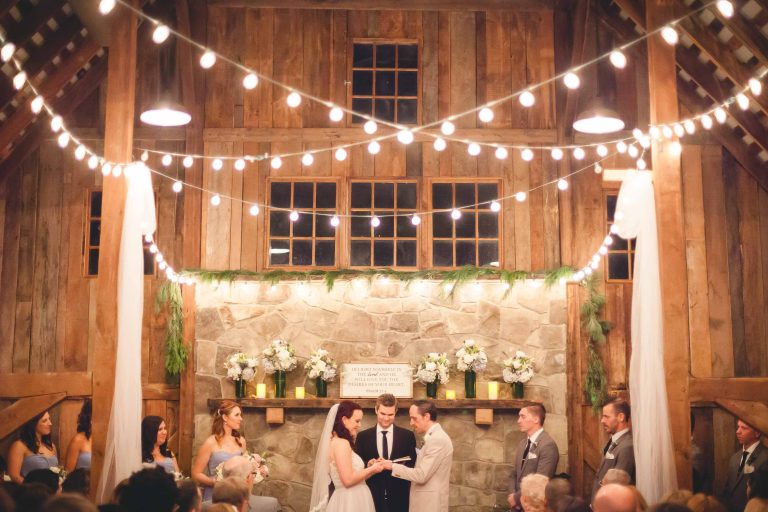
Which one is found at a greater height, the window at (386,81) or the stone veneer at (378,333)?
the window at (386,81)

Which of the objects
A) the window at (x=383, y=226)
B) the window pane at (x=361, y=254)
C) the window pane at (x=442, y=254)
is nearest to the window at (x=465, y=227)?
the window pane at (x=442, y=254)

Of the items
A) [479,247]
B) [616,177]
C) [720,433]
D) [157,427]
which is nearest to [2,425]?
[157,427]

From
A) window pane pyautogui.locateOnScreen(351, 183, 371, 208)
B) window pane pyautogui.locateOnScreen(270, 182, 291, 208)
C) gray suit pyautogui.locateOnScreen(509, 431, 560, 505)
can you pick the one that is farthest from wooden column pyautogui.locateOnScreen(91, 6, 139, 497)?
gray suit pyautogui.locateOnScreen(509, 431, 560, 505)

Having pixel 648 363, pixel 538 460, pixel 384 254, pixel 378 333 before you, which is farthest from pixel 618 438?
Result: pixel 384 254

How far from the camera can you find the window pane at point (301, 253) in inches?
373

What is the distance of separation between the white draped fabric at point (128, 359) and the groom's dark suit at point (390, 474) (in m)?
2.21

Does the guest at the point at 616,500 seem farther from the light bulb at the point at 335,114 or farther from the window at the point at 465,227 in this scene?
the window at the point at 465,227

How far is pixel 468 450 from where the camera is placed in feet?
29.3

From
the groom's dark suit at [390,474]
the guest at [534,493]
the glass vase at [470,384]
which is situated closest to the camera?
the guest at [534,493]

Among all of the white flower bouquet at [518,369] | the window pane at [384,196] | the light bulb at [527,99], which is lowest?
the white flower bouquet at [518,369]

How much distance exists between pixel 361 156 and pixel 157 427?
349 centimetres

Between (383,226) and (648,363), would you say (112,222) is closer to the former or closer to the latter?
(383,226)

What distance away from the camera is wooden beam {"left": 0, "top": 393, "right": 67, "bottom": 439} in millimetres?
6550

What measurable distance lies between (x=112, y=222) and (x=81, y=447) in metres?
2.32
